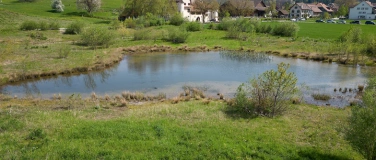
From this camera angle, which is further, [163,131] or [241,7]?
[241,7]

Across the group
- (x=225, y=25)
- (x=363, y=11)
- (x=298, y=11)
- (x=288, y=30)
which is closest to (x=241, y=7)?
(x=298, y=11)

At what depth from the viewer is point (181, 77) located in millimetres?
30656

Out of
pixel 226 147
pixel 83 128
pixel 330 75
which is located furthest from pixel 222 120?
pixel 330 75

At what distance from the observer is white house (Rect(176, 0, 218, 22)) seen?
315ft

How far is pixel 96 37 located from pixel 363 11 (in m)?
137

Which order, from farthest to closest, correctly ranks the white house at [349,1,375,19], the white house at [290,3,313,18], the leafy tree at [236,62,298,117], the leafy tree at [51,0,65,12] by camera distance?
the white house at [290,3,313,18]
the white house at [349,1,375,19]
the leafy tree at [51,0,65,12]
the leafy tree at [236,62,298,117]

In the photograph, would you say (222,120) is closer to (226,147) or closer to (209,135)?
(209,135)

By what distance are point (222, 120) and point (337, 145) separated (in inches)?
235

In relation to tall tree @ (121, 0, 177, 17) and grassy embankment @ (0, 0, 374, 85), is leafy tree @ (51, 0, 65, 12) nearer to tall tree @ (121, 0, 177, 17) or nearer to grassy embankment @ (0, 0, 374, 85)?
grassy embankment @ (0, 0, 374, 85)

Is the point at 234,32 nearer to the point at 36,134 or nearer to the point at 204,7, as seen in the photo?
the point at 204,7

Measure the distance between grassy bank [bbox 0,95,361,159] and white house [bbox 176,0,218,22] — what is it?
266 ft

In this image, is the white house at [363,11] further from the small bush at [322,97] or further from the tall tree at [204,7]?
the small bush at [322,97]

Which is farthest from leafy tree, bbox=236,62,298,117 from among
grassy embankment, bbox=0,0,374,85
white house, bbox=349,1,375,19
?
white house, bbox=349,1,375,19

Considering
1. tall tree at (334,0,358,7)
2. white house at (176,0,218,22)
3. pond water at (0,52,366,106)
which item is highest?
tall tree at (334,0,358,7)
